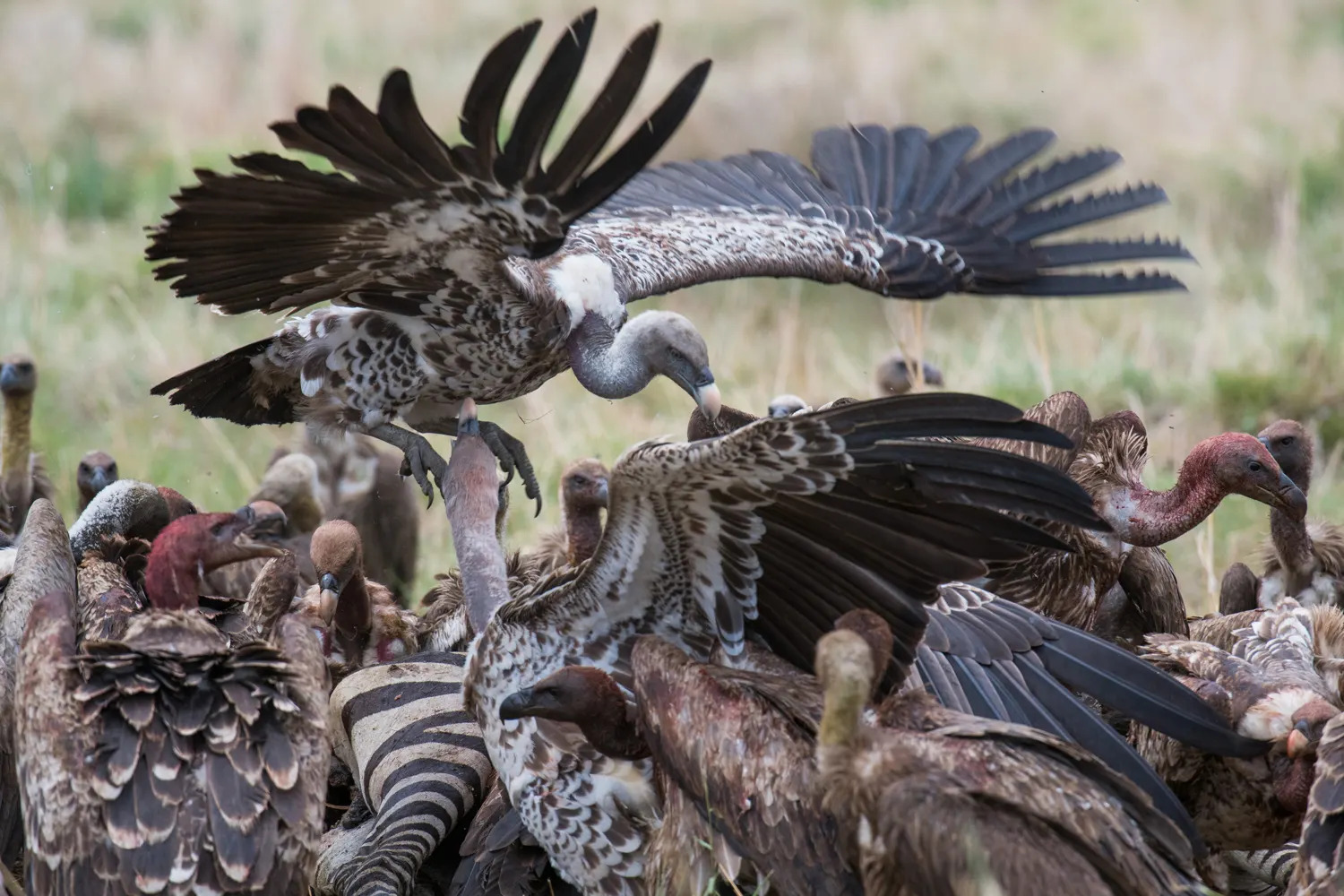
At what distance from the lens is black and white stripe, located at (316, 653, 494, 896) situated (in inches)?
184

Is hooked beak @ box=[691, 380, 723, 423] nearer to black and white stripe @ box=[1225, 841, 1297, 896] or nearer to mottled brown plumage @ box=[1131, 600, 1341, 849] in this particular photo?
mottled brown plumage @ box=[1131, 600, 1341, 849]

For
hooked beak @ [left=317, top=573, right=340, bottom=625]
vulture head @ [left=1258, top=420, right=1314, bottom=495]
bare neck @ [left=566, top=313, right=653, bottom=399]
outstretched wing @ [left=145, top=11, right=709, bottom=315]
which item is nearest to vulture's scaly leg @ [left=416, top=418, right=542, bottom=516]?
bare neck @ [left=566, top=313, right=653, bottom=399]

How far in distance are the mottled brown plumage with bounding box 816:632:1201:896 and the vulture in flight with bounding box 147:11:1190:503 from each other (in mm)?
1531

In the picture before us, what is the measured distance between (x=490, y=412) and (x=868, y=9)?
28.3 feet

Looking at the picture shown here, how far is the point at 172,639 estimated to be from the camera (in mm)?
4305

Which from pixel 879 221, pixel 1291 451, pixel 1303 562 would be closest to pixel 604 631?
pixel 1303 562

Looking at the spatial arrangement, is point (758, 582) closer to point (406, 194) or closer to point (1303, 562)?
point (406, 194)

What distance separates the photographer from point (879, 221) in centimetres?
793

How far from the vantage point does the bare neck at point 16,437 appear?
7.16 meters

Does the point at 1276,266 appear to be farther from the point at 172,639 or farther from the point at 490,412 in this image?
the point at 172,639

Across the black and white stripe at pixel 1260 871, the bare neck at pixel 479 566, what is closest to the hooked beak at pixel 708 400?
the bare neck at pixel 479 566

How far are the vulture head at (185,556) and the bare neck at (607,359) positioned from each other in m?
1.49

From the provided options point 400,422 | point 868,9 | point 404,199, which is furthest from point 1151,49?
point 404,199

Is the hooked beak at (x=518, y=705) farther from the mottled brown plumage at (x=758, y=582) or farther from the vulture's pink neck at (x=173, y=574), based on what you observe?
the vulture's pink neck at (x=173, y=574)
